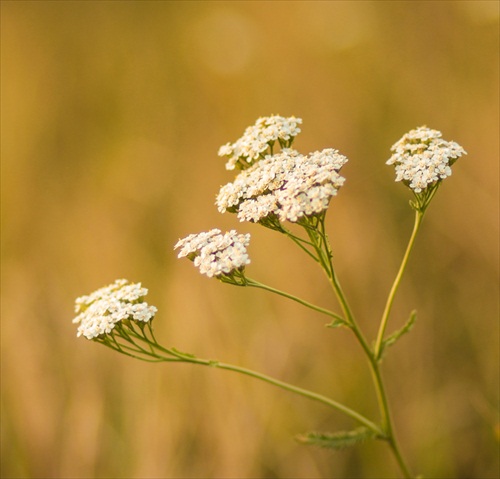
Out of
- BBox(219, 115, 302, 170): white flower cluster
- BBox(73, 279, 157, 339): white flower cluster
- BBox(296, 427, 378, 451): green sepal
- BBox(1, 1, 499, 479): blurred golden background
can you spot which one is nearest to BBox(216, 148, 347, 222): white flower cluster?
BBox(219, 115, 302, 170): white flower cluster

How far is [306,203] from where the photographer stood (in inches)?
65.0

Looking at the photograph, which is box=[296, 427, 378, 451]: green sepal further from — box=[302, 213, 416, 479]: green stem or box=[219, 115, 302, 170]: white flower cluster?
box=[219, 115, 302, 170]: white flower cluster

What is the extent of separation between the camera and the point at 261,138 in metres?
1.99

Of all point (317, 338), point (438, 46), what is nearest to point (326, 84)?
point (438, 46)

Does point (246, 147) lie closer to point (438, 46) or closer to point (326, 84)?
point (326, 84)

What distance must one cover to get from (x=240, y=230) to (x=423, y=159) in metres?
1.92

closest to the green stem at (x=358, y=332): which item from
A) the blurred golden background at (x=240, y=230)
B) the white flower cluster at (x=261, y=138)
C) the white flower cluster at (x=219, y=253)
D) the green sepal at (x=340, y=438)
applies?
the green sepal at (x=340, y=438)

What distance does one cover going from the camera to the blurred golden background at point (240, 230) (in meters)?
2.82

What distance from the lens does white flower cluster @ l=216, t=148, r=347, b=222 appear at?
166 cm

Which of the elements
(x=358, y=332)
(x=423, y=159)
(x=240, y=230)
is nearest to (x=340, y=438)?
(x=358, y=332)

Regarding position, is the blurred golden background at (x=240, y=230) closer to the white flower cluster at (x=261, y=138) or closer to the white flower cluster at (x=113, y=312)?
the white flower cluster at (x=113, y=312)

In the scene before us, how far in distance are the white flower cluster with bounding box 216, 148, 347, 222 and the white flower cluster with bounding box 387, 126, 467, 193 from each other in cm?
20

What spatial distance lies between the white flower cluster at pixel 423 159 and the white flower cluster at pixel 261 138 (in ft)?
1.12

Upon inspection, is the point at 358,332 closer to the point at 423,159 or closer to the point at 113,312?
the point at 423,159
